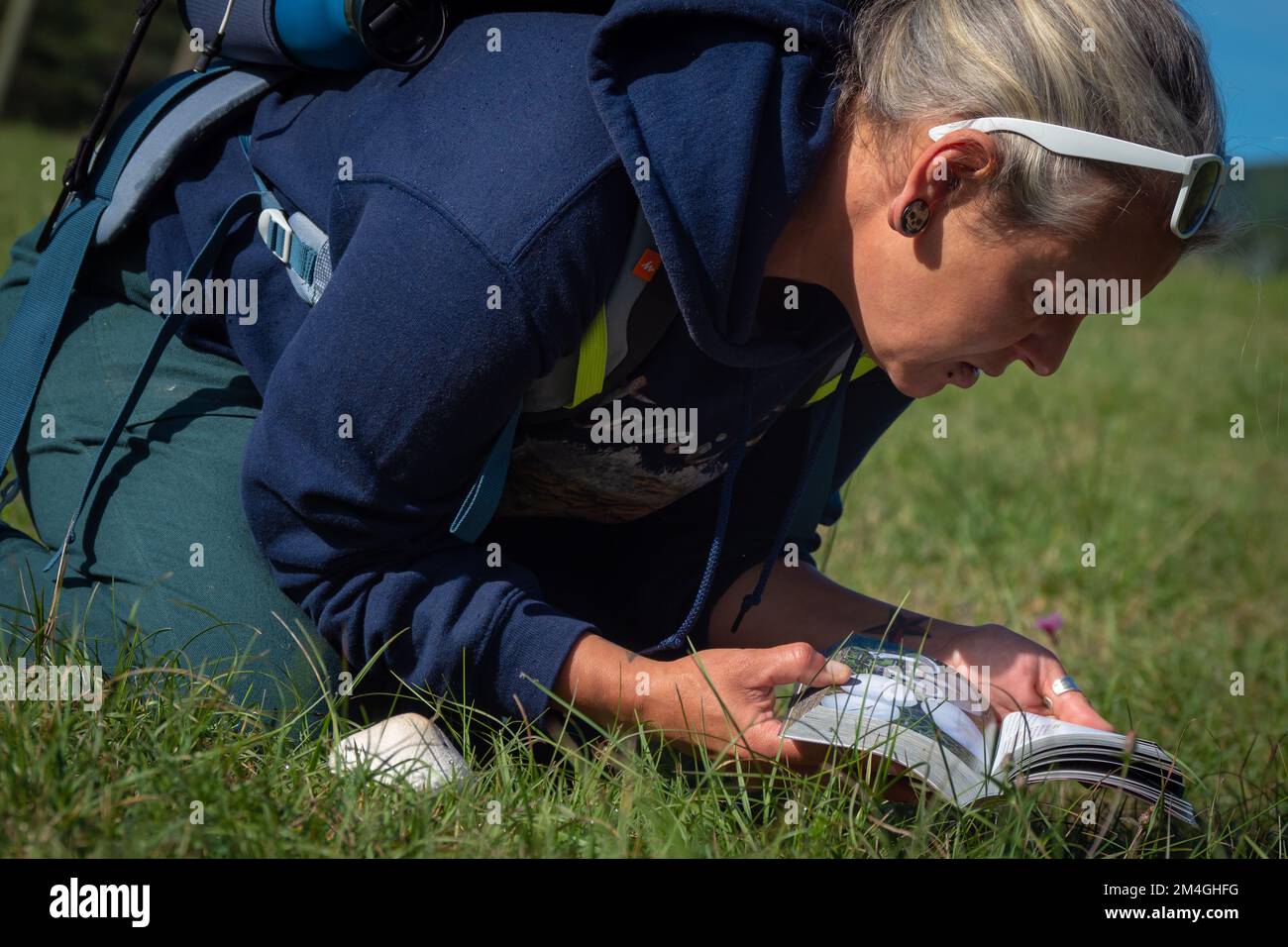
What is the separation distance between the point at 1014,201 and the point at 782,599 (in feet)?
3.16

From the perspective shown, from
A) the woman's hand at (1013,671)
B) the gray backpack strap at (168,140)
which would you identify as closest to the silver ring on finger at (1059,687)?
the woman's hand at (1013,671)

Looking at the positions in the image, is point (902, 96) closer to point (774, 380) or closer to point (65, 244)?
point (774, 380)

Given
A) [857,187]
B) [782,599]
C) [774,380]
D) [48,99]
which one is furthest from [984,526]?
[48,99]

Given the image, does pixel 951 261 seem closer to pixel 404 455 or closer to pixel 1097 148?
pixel 1097 148

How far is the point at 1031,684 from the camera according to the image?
82.4 inches

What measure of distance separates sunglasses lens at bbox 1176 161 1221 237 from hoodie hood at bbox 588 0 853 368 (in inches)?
19.2

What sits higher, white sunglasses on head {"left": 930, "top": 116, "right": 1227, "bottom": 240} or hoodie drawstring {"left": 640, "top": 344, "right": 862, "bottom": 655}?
white sunglasses on head {"left": 930, "top": 116, "right": 1227, "bottom": 240}

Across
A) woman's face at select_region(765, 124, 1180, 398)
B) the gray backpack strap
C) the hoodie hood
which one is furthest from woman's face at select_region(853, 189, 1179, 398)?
the gray backpack strap

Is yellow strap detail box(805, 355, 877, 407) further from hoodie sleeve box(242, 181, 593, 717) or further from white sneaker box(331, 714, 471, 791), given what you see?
white sneaker box(331, 714, 471, 791)

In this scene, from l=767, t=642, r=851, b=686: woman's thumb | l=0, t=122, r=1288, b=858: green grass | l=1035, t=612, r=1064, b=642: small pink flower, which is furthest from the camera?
l=1035, t=612, r=1064, b=642: small pink flower

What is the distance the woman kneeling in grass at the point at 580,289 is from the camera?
166 cm

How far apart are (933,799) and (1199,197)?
0.88m

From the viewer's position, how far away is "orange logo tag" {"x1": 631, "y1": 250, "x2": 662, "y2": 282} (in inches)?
70.1

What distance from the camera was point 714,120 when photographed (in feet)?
5.49
